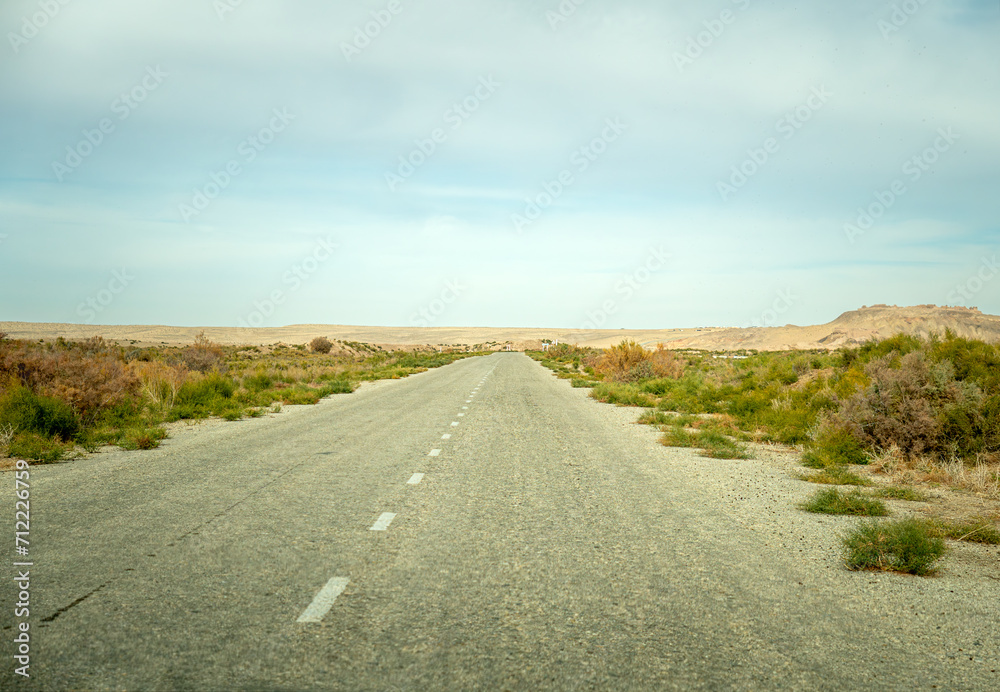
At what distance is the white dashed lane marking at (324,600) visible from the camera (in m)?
4.14

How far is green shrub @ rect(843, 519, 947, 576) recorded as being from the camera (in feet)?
17.6

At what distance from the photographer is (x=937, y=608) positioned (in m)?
4.57

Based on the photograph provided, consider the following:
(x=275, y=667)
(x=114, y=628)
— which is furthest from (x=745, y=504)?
(x=114, y=628)

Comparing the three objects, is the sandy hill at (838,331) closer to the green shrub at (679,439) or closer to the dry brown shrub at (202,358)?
the dry brown shrub at (202,358)

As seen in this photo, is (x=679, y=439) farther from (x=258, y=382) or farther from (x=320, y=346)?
(x=320, y=346)

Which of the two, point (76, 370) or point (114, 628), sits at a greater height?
point (76, 370)

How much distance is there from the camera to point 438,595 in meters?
4.57

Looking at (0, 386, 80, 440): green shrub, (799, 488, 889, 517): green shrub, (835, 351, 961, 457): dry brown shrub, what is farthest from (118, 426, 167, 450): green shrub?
(835, 351, 961, 457): dry brown shrub

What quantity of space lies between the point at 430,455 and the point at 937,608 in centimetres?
752

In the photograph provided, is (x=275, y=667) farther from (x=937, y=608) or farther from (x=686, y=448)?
(x=686, y=448)

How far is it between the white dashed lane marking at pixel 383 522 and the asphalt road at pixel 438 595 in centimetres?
5

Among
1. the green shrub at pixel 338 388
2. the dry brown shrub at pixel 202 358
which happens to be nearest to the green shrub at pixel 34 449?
the dry brown shrub at pixel 202 358

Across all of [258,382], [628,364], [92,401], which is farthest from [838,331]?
[92,401]

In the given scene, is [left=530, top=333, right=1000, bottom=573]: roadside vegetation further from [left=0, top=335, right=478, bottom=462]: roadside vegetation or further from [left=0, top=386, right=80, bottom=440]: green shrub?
[left=0, top=386, right=80, bottom=440]: green shrub
